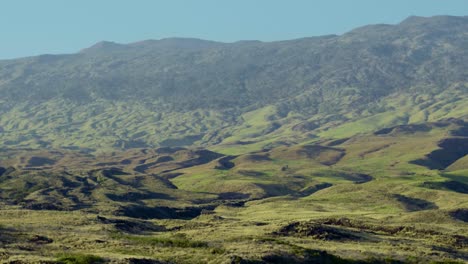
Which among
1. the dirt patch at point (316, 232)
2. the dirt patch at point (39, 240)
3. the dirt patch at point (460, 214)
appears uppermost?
the dirt patch at point (39, 240)

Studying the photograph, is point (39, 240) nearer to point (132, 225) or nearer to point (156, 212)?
point (132, 225)

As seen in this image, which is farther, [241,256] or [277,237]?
[277,237]

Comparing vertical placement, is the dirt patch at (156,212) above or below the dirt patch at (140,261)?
below

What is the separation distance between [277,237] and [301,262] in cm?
2038

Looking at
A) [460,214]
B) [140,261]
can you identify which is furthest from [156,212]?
[140,261]

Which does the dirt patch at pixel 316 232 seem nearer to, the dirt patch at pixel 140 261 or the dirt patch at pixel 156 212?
the dirt patch at pixel 140 261

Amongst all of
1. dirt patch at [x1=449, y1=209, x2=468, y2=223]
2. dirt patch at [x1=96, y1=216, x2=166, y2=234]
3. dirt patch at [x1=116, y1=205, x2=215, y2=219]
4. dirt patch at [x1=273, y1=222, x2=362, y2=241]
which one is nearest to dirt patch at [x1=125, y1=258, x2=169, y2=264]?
dirt patch at [x1=273, y1=222, x2=362, y2=241]

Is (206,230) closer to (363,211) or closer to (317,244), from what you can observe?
(317,244)

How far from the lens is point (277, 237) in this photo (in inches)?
4181

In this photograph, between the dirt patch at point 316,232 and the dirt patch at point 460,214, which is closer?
the dirt patch at point 316,232

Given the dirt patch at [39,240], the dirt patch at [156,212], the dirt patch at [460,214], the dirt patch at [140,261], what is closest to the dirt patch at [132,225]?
the dirt patch at [39,240]

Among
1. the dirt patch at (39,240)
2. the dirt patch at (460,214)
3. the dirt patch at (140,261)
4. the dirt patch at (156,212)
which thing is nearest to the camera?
the dirt patch at (140,261)

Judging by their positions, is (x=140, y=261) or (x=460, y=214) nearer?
(x=140, y=261)

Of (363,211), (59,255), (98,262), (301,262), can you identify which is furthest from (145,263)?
(363,211)
